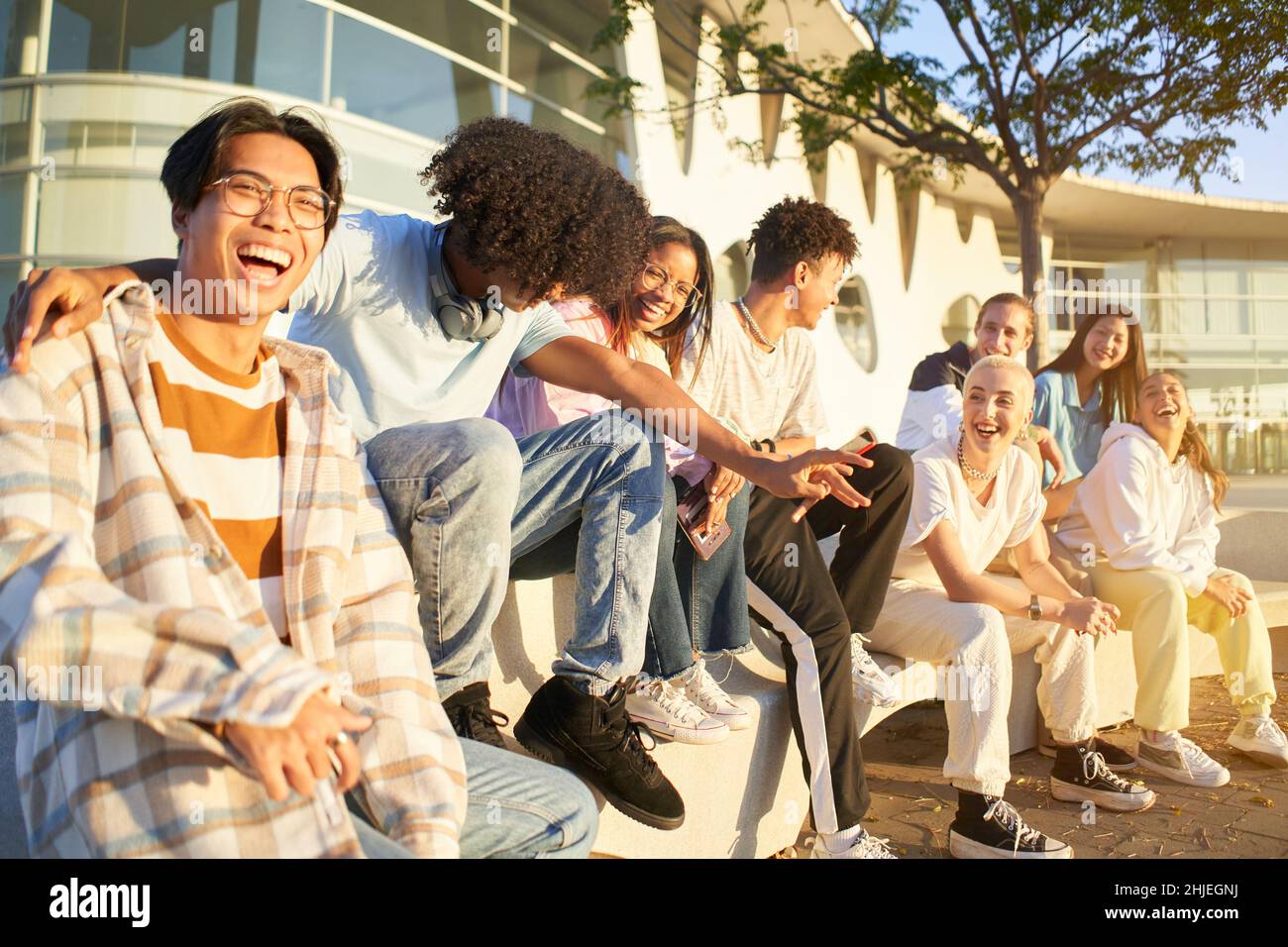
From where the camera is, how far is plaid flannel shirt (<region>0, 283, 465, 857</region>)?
1102 millimetres

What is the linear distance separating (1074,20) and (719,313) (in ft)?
21.7

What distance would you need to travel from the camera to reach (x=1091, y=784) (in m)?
3.47

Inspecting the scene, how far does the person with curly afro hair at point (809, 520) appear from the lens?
272 centimetres

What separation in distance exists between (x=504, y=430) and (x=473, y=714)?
0.60m

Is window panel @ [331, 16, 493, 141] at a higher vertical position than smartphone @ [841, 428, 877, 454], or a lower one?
higher

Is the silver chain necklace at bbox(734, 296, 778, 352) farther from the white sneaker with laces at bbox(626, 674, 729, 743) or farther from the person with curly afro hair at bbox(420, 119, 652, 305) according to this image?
the white sneaker with laces at bbox(626, 674, 729, 743)

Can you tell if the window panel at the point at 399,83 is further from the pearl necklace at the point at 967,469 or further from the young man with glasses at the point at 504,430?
the young man with glasses at the point at 504,430

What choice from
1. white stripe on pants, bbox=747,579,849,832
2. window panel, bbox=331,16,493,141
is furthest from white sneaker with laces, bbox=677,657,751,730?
window panel, bbox=331,16,493,141

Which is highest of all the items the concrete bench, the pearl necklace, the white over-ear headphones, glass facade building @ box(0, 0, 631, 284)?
glass facade building @ box(0, 0, 631, 284)

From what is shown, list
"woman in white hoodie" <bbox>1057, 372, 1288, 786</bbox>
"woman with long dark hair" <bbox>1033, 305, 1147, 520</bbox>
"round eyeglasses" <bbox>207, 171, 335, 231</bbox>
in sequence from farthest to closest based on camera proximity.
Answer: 1. "woman with long dark hair" <bbox>1033, 305, 1147, 520</bbox>
2. "woman in white hoodie" <bbox>1057, 372, 1288, 786</bbox>
3. "round eyeglasses" <bbox>207, 171, 335, 231</bbox>

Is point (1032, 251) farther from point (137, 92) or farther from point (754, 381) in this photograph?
point (137, 92)

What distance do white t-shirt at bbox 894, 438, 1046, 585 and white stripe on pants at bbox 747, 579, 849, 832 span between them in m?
0.83

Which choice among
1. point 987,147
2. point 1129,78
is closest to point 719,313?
point 987,147

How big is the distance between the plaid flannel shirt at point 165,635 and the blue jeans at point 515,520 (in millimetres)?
271
